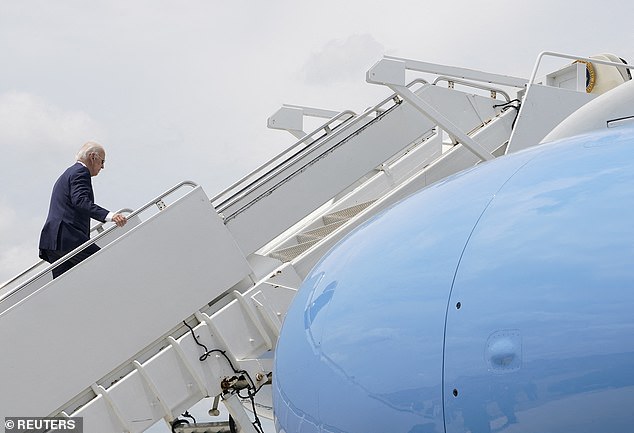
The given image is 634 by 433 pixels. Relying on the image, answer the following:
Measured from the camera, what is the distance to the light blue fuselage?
225cm

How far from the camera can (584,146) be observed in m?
2.76

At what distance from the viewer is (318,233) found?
8.22 meters

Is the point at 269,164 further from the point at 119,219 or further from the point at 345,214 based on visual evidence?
the point at 119,219

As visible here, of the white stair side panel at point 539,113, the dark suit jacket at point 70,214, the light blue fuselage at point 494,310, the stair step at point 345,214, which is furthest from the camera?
the stair step at point 345,214

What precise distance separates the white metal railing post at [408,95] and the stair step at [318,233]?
4.17 feet

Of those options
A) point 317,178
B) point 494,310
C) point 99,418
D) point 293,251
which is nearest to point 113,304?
point 99,418

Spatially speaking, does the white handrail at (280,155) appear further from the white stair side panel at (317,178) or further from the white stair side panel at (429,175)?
the white stair side panel at (429,175)

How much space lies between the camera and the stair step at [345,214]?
8195 millimetres

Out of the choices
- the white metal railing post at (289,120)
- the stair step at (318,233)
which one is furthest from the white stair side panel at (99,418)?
the white metal railing post at (289,120)

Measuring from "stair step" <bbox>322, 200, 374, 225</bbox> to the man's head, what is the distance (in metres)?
2.39

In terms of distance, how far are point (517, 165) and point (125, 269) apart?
4.09 metres

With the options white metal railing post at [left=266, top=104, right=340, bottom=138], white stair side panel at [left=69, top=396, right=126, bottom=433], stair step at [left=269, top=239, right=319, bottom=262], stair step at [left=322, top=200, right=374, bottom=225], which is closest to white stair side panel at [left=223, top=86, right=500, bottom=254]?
stair step at [left=269, top=239, right=319, bottom=262]

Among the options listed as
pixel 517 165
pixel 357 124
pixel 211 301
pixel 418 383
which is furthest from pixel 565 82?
pixel 418 383

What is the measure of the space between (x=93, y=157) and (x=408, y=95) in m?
2.73
